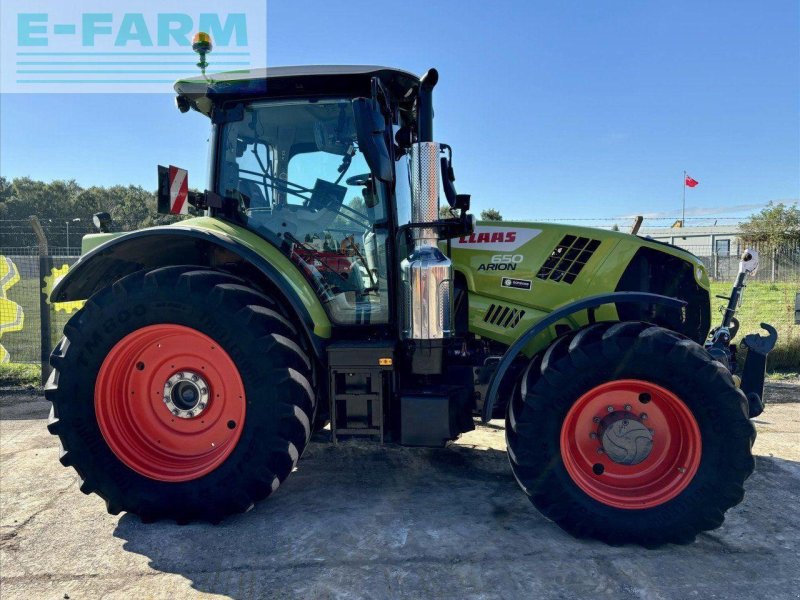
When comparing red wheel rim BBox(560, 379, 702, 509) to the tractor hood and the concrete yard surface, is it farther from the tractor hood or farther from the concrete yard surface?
the tractor hood

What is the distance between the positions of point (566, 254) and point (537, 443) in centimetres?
126

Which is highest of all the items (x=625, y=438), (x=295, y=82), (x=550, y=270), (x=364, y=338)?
(x=295, y=82)

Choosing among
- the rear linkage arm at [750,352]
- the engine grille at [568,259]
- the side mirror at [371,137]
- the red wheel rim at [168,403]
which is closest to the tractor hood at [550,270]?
the engine grille at [568,259]

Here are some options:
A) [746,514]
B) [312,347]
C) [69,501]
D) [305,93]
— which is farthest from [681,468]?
[69,501]

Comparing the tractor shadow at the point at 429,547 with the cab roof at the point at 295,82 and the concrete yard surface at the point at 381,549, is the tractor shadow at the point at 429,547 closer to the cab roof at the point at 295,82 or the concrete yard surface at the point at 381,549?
the concrete yard surface at the point at 381,549

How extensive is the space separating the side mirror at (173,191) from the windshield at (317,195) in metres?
0.22

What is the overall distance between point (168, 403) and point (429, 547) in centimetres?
162

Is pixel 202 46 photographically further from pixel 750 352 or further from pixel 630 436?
pixel 750 352

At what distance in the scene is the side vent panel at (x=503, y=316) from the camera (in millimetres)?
3363

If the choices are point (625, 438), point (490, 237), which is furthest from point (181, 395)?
point (625, 438)

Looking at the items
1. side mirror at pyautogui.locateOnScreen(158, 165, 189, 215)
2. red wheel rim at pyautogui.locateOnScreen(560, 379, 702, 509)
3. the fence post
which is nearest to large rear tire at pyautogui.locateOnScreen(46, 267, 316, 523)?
side mirror at pyautogui.locateOnScreen(158, 165, 189, 215)

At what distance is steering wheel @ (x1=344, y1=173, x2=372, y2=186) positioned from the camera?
309 centimetres

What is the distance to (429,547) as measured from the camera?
256 cm

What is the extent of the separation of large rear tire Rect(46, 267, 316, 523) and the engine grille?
1585mm
